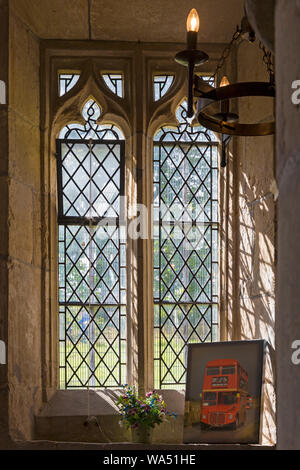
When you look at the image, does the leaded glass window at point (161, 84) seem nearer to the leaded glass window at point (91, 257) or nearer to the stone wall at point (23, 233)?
the leaded glass window at point (91, 257)

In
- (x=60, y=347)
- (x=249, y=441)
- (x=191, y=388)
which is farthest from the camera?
(x=60, y=347)

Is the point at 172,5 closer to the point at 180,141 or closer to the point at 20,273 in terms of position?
the point at 180,141

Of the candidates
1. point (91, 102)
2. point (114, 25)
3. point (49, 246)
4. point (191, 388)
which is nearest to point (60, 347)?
point (49, 246)

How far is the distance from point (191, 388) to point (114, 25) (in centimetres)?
238

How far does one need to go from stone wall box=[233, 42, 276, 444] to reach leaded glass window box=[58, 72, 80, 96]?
1.14 metres

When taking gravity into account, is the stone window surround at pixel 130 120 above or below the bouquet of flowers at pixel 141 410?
above

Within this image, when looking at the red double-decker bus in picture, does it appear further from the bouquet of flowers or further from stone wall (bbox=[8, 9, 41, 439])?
stone wall (bbox=[8, 9, 41, 439])

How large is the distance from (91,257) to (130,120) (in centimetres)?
98

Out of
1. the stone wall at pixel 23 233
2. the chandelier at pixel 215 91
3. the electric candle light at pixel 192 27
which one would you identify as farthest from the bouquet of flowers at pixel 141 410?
the electric candle light at pixel 192 27

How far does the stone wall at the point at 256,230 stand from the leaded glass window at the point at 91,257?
81 centimetres

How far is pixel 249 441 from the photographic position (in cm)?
350

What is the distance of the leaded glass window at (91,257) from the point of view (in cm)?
435

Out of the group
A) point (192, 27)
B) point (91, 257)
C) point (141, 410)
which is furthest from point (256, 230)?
point (192, 27)

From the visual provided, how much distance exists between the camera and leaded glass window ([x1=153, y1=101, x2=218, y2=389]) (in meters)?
4.41
